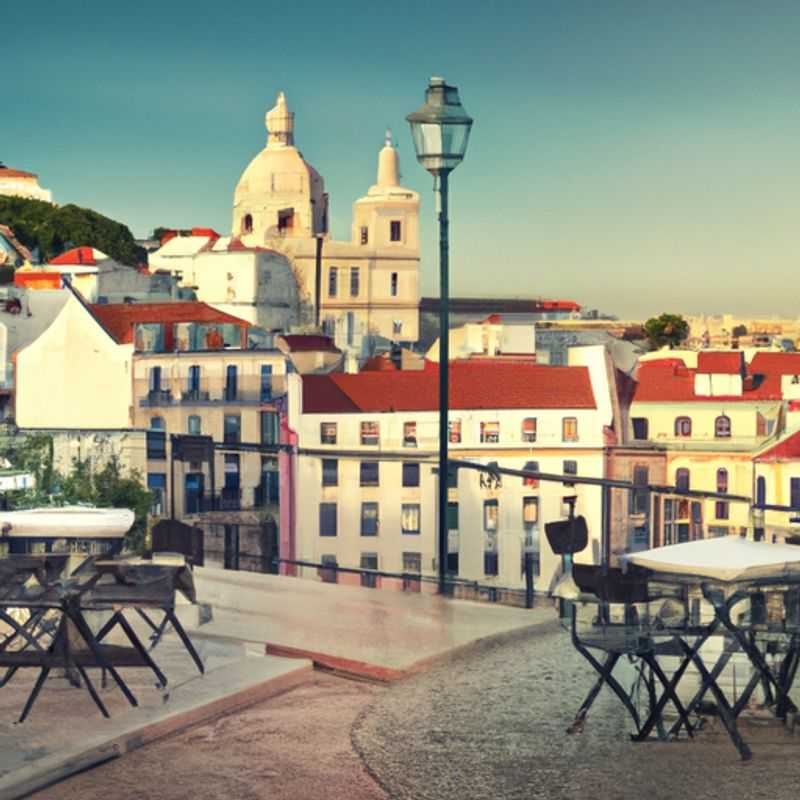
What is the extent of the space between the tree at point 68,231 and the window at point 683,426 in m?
52.5

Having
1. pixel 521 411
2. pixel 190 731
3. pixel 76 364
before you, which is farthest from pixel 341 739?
pixel 521 411

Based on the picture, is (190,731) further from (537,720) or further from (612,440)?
(612,440)

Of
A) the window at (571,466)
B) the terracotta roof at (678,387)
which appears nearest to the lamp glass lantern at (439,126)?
the window at (571,466)

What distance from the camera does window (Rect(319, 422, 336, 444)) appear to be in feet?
235

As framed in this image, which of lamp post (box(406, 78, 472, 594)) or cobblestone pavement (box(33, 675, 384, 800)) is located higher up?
lamp post (box(406, 78, 472, 594))

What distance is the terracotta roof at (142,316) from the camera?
70.2 meters

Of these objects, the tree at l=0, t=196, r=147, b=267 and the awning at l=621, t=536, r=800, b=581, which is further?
the tree at l=0, t=196, r=147, b=267

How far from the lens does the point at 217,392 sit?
2795 inches

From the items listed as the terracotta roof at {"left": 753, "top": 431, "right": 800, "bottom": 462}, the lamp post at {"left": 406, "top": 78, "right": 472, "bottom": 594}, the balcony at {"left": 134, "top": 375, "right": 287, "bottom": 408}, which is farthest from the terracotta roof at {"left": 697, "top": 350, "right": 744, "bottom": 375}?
the lamp post at {"left": 406, "top": 78, "right": 472, "bottom": 594}

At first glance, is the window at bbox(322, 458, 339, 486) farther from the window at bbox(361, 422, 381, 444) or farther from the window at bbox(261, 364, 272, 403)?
the window at bbox(361, 422, 381, 444)

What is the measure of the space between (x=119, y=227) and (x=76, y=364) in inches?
2648

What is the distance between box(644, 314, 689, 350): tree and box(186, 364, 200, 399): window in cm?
7010

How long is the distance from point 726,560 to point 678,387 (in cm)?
7886

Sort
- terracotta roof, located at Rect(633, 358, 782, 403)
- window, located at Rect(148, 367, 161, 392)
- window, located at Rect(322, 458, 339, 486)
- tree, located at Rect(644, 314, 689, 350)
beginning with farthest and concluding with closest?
tree, located at Rect(644, 314, 689, 350) < terracotta roof, located at Rect(633, 358, 782, 403) < window, located at Rect(148, 367, 161, 392) < window, located at Rect(322, 458, 339, 486)
